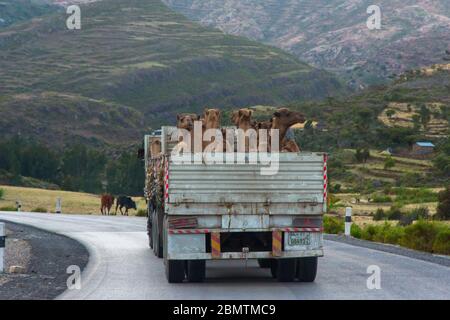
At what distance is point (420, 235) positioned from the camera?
86.0 feet

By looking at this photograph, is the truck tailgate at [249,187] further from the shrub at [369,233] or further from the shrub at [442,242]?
the shrub at [369,233]

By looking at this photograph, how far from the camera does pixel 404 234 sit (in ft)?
87.8

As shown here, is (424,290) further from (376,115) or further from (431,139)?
(376,115)

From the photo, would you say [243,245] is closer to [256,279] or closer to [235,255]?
[235,255]

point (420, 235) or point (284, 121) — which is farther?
point (420, 235)

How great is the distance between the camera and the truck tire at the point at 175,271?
16141mm

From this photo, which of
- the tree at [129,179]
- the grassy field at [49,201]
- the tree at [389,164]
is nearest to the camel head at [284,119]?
the grassy field at [49,201]

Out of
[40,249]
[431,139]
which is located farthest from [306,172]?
[431,139]

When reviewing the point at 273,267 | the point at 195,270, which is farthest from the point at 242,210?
the point at 273,267

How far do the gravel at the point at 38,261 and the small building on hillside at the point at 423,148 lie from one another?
54.8 metres

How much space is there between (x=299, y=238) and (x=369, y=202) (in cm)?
4336

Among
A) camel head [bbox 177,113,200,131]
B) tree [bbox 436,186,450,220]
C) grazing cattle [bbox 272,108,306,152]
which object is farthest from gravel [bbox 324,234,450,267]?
tree [bbox 436,186,450,220]

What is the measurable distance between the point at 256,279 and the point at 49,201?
150ft

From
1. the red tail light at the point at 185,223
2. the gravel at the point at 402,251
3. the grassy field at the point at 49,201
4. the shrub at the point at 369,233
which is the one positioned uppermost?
the red tail light at the point at 185,223
